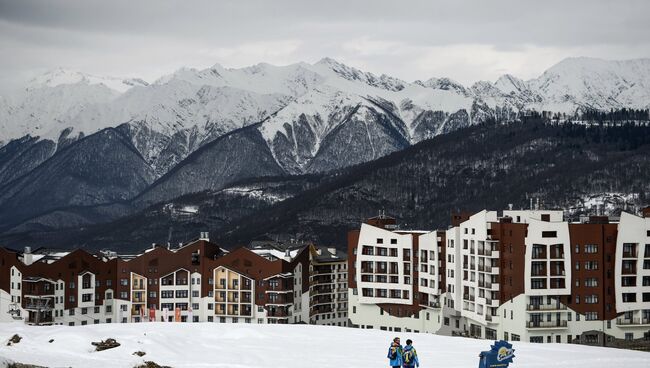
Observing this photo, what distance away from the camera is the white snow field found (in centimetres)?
5806

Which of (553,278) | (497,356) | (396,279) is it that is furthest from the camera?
(396,279)

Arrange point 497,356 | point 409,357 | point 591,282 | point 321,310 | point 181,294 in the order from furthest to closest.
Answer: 1. point 321,310
2. point 181,294
3. point 591,282
4. point 497,356
5. point 409,357

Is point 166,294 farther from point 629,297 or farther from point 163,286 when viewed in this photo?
point 629,297

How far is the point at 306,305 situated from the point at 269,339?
229 ft

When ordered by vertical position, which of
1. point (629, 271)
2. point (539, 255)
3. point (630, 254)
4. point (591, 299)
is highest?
point (630, 254)

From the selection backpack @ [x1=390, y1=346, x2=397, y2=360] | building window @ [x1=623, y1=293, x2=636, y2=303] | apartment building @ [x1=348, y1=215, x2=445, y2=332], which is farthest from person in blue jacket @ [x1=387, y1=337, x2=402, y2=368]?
apartment building @ [x1=348, y1=215, x2=445, y2=332]

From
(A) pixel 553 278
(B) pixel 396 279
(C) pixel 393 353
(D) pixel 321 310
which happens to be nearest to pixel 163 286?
(D) pixel 321 310

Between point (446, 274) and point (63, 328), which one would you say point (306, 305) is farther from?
point (63, 328)

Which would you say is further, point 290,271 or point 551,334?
point 290,271

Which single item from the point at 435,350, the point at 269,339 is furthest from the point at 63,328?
the point at 435,350

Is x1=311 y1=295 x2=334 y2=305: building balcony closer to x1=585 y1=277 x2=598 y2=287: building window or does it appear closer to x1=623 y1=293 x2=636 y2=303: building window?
x1=585 y1=277 x2=598 y2=287: building window

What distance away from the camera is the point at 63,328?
7119cm

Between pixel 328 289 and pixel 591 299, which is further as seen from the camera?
pixel 328 289

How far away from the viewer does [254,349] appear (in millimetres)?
65688
